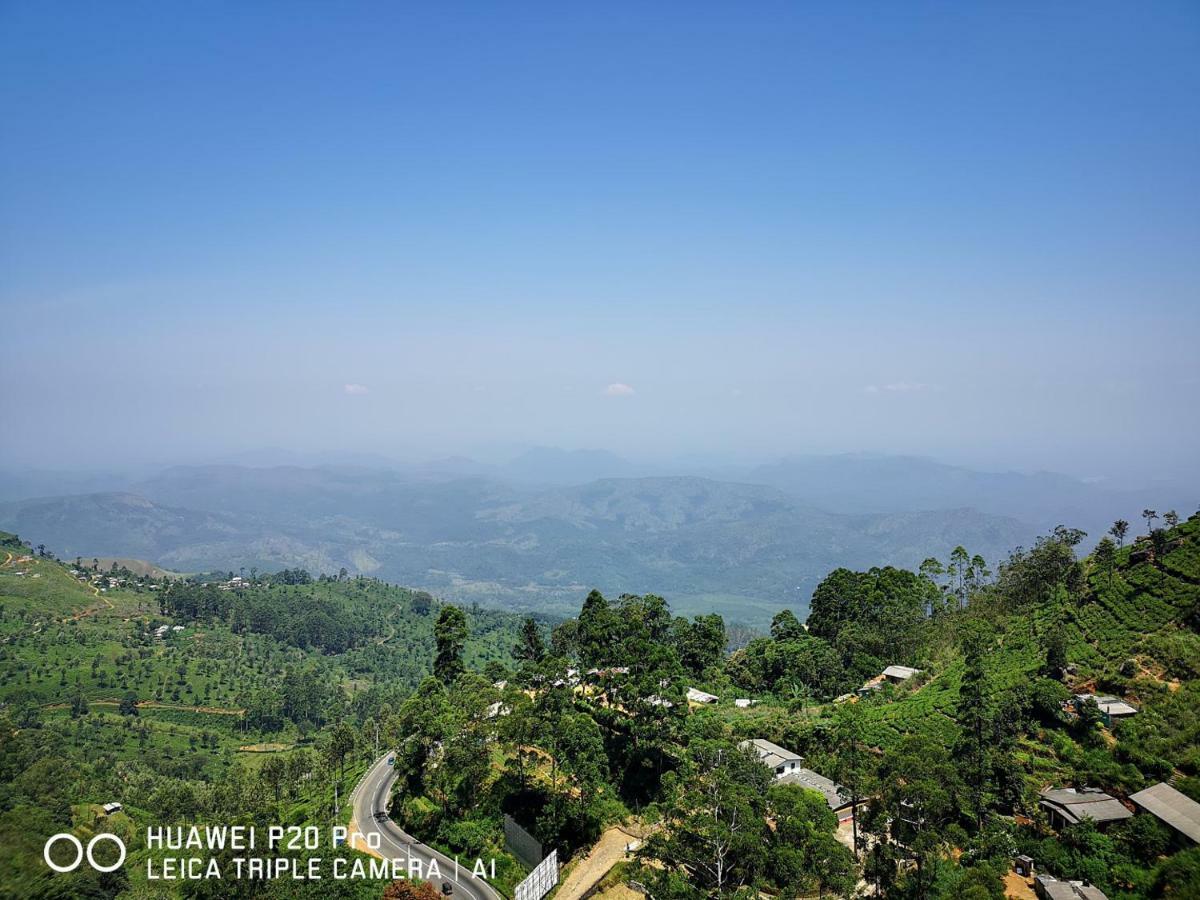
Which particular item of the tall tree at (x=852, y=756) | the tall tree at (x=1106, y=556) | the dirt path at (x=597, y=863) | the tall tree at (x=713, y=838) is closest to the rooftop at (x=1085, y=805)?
the tall tree at (x=852, y=756)

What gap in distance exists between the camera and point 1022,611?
4100cm

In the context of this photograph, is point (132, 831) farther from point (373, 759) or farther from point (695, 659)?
point (695, 659)

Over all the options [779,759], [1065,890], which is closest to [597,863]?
[779,759]

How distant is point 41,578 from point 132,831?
74919 mm

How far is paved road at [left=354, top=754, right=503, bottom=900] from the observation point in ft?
78.2

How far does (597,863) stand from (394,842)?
994cm

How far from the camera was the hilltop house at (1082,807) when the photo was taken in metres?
20.0

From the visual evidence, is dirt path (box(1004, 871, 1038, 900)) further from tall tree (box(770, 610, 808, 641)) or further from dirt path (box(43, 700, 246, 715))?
dirt path (box(43, 700, 246, 715))

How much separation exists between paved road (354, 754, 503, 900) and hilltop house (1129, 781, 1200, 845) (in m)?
21.0

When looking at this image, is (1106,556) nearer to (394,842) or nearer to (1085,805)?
(1085,805)

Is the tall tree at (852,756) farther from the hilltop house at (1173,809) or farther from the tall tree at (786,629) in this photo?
the tall tree at (786,629)

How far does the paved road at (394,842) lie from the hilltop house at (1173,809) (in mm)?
20983

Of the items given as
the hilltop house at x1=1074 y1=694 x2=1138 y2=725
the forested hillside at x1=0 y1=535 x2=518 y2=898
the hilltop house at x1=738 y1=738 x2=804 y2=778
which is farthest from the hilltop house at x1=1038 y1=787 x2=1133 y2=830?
the forested hillside at x1=0 y1=535 x2=518 y2=898

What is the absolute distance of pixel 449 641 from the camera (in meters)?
39.7
